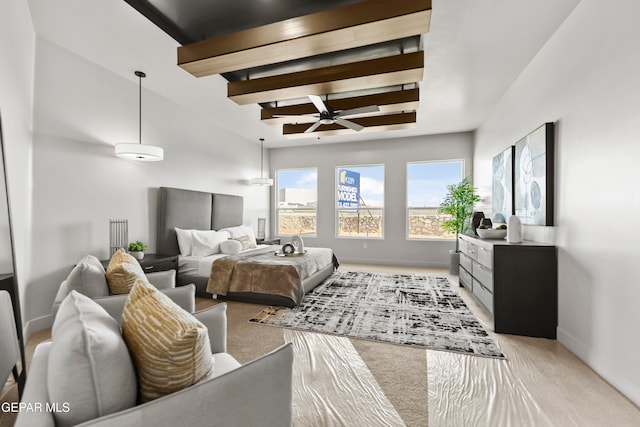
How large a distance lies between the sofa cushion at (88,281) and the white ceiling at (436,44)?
2.10m

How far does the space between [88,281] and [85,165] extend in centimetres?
211

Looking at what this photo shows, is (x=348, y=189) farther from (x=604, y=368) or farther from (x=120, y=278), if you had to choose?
(x=120, y=278)

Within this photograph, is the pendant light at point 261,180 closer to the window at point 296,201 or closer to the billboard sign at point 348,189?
the window at point 296,201

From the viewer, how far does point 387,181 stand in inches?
259

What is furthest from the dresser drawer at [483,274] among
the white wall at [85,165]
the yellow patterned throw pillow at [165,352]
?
the white wall at [85,165]

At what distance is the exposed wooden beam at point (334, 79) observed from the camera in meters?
2.92

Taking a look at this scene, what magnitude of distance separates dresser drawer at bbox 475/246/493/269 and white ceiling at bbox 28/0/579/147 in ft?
6.77

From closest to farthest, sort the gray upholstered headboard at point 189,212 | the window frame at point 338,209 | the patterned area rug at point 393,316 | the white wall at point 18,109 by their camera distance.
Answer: the white wall at point 18,109
the patterned area rug at point 393,316
the gray upholstered headboard at point 189,212
the window frame at point 338,209

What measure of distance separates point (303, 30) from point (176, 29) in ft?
4.24

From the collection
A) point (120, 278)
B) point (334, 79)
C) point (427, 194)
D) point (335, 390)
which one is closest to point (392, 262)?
point (427, 194)

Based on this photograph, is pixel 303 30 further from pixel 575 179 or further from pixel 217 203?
pixel 217 203

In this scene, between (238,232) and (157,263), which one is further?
(238,232)

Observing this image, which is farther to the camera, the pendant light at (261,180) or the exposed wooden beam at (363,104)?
the pendant light at (261,180)

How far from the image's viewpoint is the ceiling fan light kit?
2254mm
